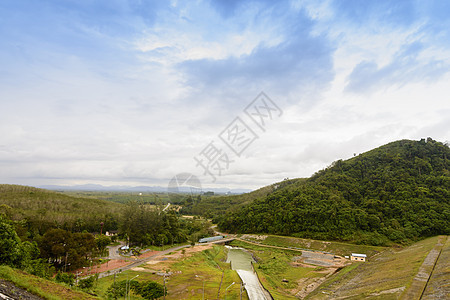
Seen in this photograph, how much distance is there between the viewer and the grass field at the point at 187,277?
3838 cm

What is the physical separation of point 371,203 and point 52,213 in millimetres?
116861

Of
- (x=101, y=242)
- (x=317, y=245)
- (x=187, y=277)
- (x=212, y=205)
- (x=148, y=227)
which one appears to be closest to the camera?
(x=187, y=277)

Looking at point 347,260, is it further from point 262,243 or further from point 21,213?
point 21,213

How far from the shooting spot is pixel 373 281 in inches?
1702

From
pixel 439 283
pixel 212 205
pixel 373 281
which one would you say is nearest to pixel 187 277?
pixel 373 281

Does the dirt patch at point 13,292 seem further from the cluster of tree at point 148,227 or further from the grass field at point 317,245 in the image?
the grass field at point 317,245

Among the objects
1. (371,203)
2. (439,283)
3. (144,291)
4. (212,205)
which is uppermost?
(371,203)

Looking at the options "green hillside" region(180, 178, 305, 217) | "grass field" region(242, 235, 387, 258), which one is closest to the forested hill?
"grass field" region(242, 235, 387, 258)

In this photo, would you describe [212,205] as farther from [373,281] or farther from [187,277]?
[373,281]

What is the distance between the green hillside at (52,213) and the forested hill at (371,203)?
2227 inches

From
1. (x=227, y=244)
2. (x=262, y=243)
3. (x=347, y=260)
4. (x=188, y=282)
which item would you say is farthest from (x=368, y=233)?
(x=188, y=282)

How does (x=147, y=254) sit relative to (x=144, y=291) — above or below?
below

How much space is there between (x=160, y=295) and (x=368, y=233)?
7602cm

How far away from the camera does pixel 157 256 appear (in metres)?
65.2
